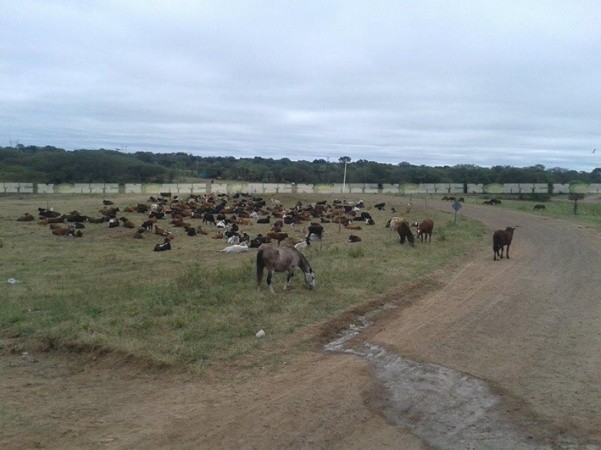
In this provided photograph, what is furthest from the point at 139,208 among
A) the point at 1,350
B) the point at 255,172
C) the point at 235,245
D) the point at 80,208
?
the point at 255,172

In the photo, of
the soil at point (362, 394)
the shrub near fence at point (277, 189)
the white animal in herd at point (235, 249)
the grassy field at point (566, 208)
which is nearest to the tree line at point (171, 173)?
the shrub near fence at point (277, 189)

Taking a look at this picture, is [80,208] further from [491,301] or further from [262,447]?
[262,447]

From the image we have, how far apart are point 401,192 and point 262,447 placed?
67442 millimetres

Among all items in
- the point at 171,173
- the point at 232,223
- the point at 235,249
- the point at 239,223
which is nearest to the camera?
the point at 235,249

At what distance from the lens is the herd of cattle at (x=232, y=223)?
82.9ft

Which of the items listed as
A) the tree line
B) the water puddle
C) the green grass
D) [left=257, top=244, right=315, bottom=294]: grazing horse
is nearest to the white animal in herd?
[left=257, top=244, right=315, bottom=294]: grazing horse

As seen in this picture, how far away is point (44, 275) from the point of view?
1692 centimetres

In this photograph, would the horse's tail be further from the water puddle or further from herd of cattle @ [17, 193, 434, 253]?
herd of cattle @ [17, 193, 434, 253]

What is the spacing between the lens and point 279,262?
516 inches

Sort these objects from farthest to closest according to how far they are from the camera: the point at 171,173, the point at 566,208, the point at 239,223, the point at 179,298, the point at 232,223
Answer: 1. the point at 171,173
2. the point at 566,208
3. the point at 239,223
4. the point at 232,223
5. the point at 179,298

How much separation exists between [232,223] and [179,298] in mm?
21846

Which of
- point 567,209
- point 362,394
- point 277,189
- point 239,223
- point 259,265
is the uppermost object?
point 277,189

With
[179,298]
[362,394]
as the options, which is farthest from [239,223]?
[362,394]

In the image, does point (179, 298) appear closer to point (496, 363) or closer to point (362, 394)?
point (362, 394)
